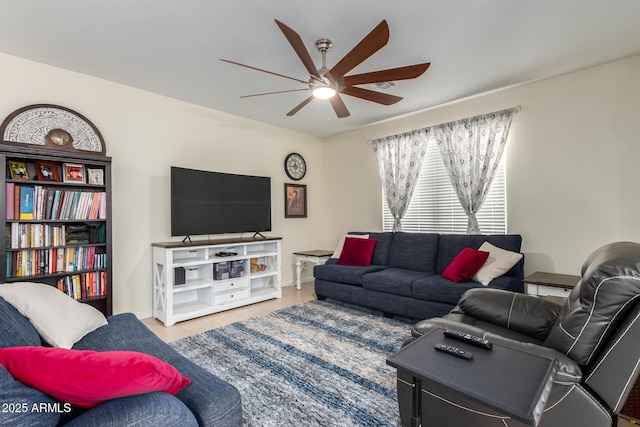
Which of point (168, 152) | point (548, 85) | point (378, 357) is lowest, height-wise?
point (378, 357)

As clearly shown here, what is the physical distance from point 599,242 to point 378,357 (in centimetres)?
251

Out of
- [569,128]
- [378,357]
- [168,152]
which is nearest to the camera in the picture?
[378,357]

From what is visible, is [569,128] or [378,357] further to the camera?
[569,128]

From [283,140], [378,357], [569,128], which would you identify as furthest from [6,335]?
[569,128]

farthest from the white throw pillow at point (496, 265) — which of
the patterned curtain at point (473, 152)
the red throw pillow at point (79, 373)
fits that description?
the red throw pillow at point (79, 373)

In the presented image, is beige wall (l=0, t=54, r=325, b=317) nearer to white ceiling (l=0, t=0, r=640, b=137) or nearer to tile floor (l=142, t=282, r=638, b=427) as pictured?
white ceiling (l=0, t=0, r=640, b=137)

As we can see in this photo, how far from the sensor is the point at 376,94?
2.72 metres

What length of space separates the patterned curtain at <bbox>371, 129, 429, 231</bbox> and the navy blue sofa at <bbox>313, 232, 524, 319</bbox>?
0.49 m

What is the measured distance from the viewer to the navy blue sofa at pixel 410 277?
3.12 m

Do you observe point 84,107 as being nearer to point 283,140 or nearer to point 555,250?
point 283,140

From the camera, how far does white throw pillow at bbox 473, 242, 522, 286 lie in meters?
3.05

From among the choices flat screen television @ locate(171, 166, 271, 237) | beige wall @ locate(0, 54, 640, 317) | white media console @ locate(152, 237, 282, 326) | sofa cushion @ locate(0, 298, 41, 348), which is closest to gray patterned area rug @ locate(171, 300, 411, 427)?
white media console @ locate(152, 237, 282, 326)

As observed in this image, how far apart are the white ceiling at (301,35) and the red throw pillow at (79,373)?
220cm

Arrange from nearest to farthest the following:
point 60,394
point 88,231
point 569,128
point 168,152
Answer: point 60,394 < point 88,231 < point 569,128 < point 168,152
